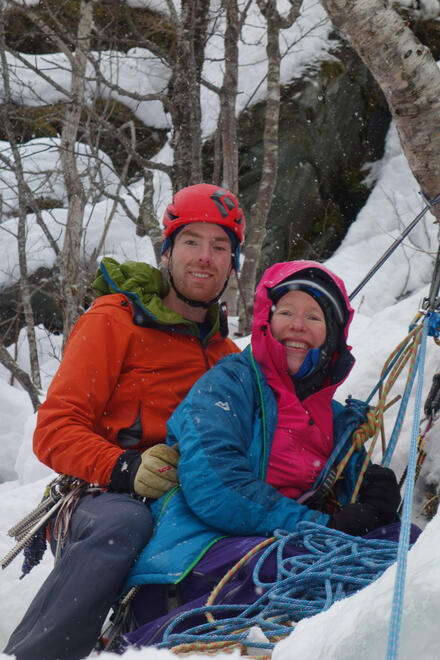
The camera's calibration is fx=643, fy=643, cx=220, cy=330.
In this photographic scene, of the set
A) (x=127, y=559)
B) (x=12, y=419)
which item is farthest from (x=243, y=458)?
(x=12, y=419)

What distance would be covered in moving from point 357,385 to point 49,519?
5.81 feet

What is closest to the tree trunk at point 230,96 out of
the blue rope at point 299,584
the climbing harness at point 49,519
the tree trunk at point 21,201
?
the tree trunk at point 21,201

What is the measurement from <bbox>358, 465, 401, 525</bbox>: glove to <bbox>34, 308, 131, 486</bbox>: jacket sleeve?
928 millimetres

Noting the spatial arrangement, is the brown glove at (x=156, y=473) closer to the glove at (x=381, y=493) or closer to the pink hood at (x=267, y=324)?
the pink hood at (x=267, y=324)

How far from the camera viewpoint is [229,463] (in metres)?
2.09

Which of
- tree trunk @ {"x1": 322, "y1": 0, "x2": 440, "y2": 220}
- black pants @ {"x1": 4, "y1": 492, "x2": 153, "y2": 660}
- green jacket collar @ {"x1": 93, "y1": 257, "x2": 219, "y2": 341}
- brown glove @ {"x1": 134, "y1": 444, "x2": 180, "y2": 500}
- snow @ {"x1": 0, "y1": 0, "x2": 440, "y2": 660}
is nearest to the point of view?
snow @ {"x1": 0, "y1": 0, "x2": 440, "y2": 660}

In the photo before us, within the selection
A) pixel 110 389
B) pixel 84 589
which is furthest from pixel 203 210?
pixel 84 589

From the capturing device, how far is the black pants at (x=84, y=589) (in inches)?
77.7

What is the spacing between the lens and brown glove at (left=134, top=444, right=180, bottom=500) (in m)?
2.23

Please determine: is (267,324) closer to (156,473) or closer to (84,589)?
(156,473)

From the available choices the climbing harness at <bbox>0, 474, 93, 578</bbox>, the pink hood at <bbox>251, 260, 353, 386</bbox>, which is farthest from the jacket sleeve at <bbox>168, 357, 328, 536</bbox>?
the climbing harness at <bbox>0, 474, 93, 578</bbox>

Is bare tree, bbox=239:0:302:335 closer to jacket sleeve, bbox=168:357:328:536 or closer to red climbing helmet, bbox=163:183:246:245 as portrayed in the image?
red climbing helmet, bbox=163:183:246:245

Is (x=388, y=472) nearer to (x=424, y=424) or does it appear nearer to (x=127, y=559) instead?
(x=424, y=424)

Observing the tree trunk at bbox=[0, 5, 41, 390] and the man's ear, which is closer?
the man's ear
